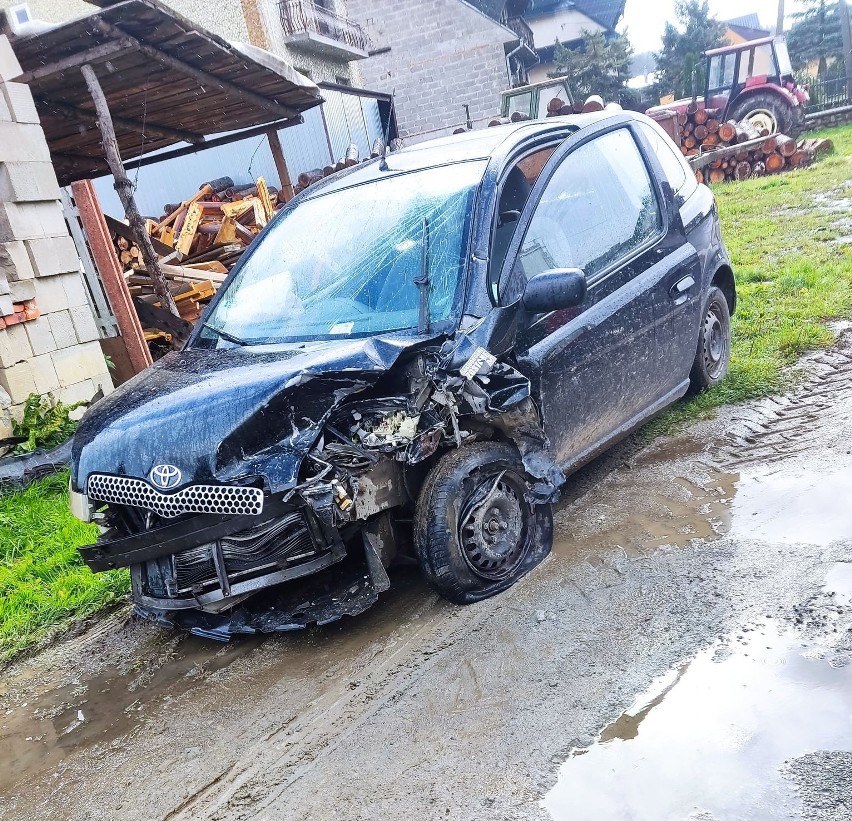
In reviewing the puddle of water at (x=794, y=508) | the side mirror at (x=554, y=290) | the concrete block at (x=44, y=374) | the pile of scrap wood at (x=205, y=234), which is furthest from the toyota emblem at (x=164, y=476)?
the pile of scrap wood at (x=205, y=234)

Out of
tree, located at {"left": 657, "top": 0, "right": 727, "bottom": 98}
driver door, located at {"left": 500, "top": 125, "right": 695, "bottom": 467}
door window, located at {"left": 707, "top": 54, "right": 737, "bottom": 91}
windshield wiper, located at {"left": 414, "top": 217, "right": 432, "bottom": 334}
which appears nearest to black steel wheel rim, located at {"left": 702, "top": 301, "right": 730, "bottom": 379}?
driver door, located at {"left": 500, "top": 125, "right": 695, "bottom": 467}

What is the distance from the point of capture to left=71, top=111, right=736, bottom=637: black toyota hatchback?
3049 millimetres

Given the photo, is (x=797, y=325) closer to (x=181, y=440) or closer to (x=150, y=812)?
(x=181, y=440)

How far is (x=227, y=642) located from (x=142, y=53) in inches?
232

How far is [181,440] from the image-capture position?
9.96 feet

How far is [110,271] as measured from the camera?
7797mm

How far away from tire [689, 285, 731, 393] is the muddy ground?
1.13 meters

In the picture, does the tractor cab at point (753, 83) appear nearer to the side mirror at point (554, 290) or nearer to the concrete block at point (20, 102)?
the concrete block at point (20, 102)

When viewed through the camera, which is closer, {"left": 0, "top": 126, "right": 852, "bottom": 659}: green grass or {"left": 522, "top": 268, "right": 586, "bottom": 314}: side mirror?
{"left": 522, "top": 268, "right": 586, "bottom": 314}: side mirror

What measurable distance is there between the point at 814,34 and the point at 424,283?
146ft

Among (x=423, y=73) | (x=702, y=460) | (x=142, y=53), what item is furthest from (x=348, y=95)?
(x=702, y=460)

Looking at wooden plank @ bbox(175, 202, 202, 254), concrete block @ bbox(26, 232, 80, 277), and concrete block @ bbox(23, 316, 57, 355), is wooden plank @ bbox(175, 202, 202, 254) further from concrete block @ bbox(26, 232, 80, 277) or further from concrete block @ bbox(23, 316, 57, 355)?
concrete block @ bbox(23, 316, 57, 355)

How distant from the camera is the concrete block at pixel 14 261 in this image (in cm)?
665

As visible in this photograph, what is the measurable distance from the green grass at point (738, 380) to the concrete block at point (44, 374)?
3.68 feet
